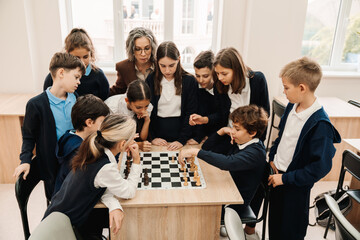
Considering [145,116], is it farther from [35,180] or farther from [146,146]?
[35,180]

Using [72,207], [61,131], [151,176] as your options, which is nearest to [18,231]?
[61,131]

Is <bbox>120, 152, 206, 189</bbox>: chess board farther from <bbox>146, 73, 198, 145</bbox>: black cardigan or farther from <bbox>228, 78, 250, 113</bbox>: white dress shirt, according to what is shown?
<bbox>228, 78, 250, 113</bbox>: white dress shirt

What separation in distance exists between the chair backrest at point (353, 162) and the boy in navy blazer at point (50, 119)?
82.9 inches

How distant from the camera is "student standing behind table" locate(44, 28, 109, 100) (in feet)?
8.60

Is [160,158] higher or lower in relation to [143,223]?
higher

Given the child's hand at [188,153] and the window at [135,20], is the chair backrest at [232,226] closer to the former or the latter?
the child's hand at [188,153]

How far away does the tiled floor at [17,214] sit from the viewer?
8.88 feet

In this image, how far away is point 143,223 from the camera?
1917 mm

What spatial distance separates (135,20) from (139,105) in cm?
251

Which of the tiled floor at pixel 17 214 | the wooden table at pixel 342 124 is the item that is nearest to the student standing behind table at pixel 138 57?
the tiled floor at pixel 17 214

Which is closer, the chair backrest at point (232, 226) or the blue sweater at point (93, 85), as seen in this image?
the chair backrest at point (232, 226)

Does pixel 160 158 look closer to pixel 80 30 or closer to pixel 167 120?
pixel 167 120

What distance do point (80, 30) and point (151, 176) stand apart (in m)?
1.53

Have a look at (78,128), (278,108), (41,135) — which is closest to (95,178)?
(78,128)
